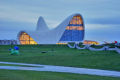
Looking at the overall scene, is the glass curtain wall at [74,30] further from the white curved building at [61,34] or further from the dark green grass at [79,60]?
the dark green grass at [79,60]

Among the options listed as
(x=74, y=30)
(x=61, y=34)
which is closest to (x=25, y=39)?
(x=61, y=34)

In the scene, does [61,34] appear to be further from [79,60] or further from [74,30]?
[79,60]

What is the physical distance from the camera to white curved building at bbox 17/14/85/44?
230ft

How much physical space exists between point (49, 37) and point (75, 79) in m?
60.0

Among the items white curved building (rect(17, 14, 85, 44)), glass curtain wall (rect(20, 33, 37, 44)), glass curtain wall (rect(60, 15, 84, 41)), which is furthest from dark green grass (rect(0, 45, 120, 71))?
glass curtain wall (rect(20, 33, 37, 44))

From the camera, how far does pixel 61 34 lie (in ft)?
232

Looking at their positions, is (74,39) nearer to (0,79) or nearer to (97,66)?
(97,66)

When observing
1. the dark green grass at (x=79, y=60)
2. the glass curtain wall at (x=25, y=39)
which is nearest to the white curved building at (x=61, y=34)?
the glass curtain wall at (x=25, y=39)

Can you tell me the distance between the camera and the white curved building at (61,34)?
70062 millimetres

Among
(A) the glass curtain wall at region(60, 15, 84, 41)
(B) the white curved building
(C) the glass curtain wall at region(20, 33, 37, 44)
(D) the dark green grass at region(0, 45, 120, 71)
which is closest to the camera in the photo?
(D) the dark green grass at region(0, 45, 120, 71)

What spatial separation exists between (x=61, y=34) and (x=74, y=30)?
15.8 feet

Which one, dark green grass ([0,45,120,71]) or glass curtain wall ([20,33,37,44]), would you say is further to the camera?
glass curtain wall ([20,33,37,44])

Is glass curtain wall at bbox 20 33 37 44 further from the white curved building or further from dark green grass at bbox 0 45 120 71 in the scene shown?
dark green grass at bbox 0 45 120 71

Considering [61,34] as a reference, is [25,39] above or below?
below
